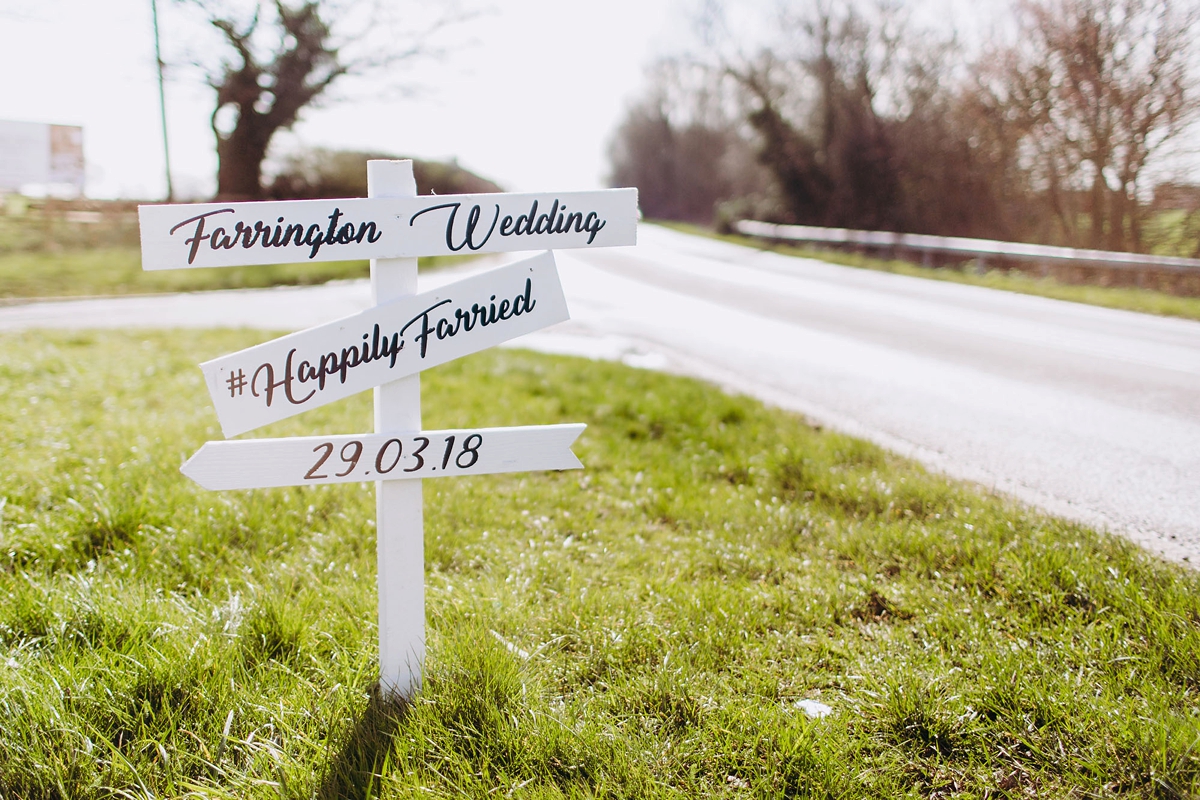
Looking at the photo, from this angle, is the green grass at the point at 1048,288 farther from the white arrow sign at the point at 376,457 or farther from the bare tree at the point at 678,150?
the bare tree at the point at 678,150

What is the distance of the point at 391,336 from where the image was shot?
233 centimetres

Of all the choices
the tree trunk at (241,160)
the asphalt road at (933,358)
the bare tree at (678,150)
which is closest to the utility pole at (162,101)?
the tree trunk at (241,160)

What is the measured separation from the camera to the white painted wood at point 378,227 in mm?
2182

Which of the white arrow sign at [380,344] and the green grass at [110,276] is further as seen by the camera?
the green grass at [110,276]

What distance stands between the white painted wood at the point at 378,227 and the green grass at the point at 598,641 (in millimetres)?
1225

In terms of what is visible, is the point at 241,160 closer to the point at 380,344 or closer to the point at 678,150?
the point at 380,344

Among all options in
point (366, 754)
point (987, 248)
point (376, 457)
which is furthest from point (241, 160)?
point (366, 754)

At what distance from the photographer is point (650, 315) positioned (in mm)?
11602

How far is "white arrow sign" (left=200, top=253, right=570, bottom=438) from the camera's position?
87.6 inches

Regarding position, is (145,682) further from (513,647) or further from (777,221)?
(777,221)

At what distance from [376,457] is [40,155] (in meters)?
27.2

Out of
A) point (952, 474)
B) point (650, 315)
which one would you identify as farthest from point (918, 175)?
point (952, 474)

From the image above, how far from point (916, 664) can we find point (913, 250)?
721 inches

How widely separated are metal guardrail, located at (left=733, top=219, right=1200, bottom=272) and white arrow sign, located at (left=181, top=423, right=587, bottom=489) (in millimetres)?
13221
